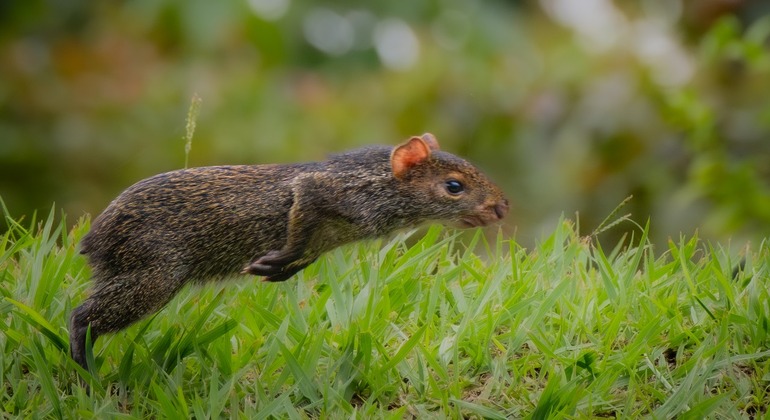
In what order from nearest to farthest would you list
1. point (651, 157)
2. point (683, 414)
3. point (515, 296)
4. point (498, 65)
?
1. point (683, 414)
2. point (515, 296)
3. point (651, 157)
4. point (498, 65)

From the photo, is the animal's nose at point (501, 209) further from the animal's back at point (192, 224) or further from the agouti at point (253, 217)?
the animal's back at point (192, 224)

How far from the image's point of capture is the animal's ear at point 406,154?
5.00 meters

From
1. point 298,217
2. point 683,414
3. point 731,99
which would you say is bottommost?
point 683,414

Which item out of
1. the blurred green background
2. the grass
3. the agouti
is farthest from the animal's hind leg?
the blurred green background

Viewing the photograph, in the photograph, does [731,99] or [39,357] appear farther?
[731,99]

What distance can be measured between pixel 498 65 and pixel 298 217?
481 cm

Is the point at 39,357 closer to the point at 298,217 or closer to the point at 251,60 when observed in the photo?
the point at 298,217

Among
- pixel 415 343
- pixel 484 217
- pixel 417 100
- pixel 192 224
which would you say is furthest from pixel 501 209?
pixel 417 100

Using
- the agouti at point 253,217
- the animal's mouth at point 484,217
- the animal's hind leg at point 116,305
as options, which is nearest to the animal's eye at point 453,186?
the agouti at point 253,217

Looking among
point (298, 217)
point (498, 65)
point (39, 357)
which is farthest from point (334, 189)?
point (498, 65)

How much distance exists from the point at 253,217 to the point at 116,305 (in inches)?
23.8

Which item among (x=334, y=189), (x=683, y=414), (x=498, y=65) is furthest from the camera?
(x=498, y=65)

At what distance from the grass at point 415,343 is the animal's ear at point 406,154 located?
1.78ft

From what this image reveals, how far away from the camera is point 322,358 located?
4910mm
